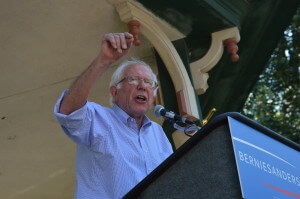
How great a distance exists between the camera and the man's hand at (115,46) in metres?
2.77

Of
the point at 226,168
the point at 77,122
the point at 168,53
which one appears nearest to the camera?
the point at 226,168

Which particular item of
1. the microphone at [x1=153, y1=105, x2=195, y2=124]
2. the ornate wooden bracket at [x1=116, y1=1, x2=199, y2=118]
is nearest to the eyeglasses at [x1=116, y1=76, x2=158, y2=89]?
the microphone at [x1=153, y1=105, x2=195, y2=124]

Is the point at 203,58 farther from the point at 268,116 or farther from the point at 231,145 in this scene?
the point at 268,116

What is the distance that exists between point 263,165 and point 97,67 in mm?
982

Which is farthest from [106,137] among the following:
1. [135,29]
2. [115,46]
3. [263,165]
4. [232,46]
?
[232,46]

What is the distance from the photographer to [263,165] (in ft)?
7.45

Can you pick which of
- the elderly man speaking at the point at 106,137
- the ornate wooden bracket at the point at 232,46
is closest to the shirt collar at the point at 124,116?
the elderly man speaking at the point at 106,137

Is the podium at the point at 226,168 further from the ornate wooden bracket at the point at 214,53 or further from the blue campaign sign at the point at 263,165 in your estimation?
the ornate wooden bracket at the point at 214,53

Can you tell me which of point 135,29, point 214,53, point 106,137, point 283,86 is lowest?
point 283,86

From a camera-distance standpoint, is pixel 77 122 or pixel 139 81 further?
pixel 139 81

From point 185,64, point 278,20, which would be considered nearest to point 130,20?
point 185,64

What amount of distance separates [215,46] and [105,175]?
2.47 m

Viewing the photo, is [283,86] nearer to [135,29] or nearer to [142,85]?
[135,29]

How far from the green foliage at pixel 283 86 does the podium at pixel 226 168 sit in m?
7.68
